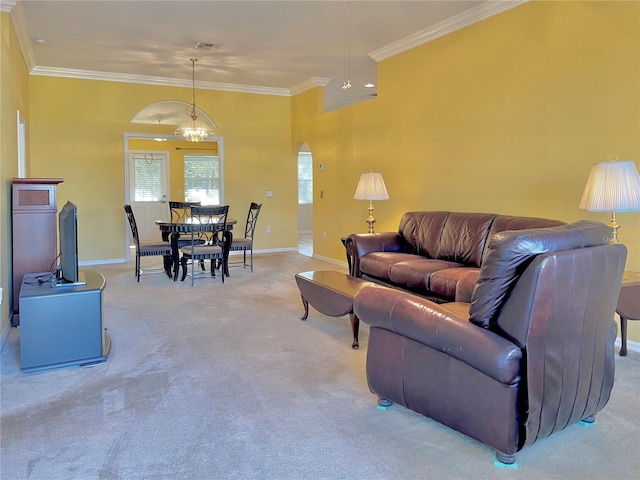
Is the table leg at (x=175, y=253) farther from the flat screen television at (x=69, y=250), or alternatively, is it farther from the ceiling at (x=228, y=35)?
the flat screen television at (x=69, y=250)

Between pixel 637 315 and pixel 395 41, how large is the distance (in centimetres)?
399

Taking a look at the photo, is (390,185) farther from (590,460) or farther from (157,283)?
(590,460)

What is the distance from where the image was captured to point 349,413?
7.93ft

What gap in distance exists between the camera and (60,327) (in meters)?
3.02

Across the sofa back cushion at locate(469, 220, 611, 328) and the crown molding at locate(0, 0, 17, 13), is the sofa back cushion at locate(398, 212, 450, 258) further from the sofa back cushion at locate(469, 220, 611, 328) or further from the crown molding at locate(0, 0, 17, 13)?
the crown molding at locate(0, 0, 17, 13)

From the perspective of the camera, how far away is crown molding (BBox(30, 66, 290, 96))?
6.88 meters

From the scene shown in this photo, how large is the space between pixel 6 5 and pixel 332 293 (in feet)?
12.0

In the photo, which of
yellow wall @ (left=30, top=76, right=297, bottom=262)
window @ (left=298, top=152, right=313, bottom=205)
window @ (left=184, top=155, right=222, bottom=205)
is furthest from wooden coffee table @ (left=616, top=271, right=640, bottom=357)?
window @ (left=298, top=152, right=313, bottom=205)

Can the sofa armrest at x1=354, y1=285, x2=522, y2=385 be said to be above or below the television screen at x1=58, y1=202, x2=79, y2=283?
below

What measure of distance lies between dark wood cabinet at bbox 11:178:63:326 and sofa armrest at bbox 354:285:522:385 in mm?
2955

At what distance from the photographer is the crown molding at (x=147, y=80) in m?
6.88

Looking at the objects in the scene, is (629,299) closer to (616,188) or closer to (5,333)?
(616,188)

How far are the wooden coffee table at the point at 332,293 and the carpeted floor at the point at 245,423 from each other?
227 millimetres

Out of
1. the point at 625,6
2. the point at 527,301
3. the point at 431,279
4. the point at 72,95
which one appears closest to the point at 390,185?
the point at 431,279
